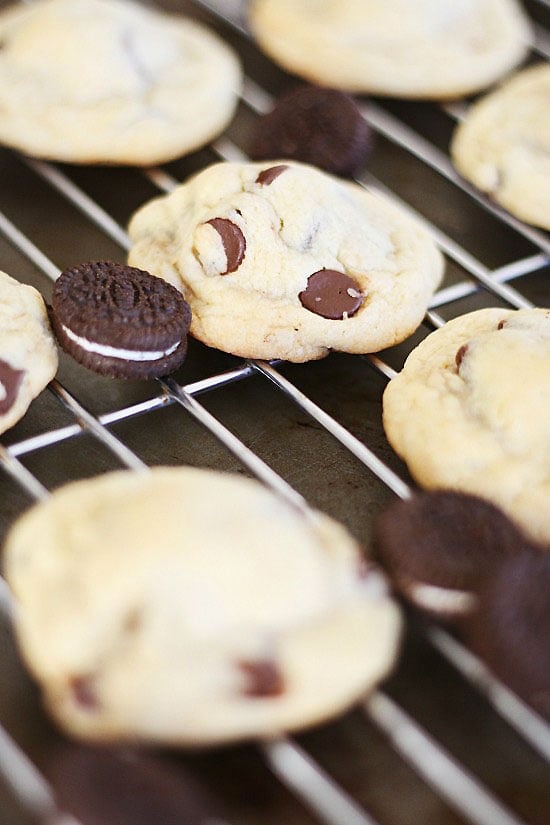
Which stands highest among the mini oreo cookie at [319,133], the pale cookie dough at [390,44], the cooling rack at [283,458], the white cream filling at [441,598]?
the pale cookie dough at [390,44]

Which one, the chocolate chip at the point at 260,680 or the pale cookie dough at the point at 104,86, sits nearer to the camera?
the chocolate chip at the point at 260,680

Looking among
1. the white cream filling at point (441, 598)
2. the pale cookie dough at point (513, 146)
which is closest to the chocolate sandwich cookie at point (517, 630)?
the white cream filling at point (441, 598)

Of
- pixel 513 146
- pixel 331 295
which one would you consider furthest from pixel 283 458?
pixel 513 146

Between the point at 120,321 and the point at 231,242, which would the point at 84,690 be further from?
the point at 231,242

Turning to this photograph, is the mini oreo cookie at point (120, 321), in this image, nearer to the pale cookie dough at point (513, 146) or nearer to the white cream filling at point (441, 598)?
the white cream filling at point (441, 598)

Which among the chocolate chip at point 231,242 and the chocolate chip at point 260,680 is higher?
the chocolate chip at point 231,242

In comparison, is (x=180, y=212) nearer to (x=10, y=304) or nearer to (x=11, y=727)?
(x=10, y=304)

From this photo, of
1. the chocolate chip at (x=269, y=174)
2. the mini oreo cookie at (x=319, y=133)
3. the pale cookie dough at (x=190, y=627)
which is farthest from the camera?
the mini oreo cookie at (x=319, y=133)

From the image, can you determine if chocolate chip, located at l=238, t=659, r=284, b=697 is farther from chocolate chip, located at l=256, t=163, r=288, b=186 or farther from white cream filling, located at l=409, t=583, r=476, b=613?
chocolate chip, located at l=256, t=163, r=288, b=186

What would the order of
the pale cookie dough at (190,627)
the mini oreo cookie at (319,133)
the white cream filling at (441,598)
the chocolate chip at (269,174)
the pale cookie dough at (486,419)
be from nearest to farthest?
the pale cookie dough at (190,627)
the white cream filling at (441,598)
the pale cookie dough at (486,419)
the chocolate chip at (269,174)
the mini oreo cookie at (319,133)
